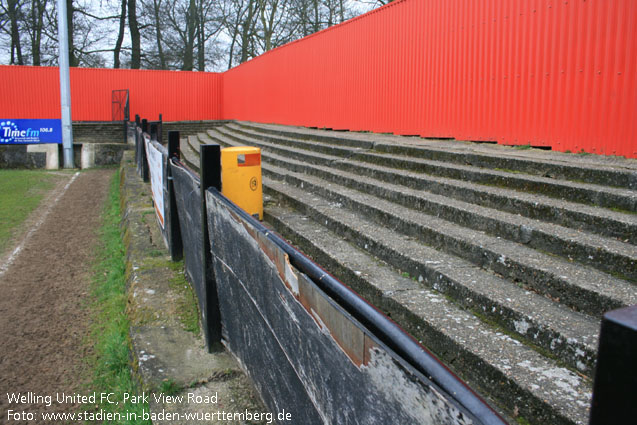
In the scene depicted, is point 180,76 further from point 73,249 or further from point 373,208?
point 373,208

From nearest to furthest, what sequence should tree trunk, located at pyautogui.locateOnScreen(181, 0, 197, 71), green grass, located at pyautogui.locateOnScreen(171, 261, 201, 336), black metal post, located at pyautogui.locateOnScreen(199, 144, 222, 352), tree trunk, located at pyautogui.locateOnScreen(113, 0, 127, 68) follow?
black metal post, located at pyautogui.locateOnScreen(199, 144, 222, 352) → green grass, located at pyautogui.locateOnScreen(171, 261, 201, 336) → tree trunk, located at pyautogui.locateOnScreen(113, 0, 127, 68) → tree trunk, located at pyautogui.locateOnScreen(181, 0, 197, 71)

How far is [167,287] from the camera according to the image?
4.48 metres

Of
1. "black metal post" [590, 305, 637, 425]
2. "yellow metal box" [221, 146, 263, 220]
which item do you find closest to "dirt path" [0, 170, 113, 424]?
"yellow metal box" [221, 146, 263, 220]

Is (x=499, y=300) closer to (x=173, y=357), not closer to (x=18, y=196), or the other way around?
(x=173, y=357)

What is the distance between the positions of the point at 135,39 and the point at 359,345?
119 ft

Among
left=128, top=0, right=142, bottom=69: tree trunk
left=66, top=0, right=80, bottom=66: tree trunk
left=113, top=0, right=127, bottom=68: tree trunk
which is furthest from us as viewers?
left=113, top=0, right=127, bottom=68: tree trunk

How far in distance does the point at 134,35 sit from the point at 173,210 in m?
32.7

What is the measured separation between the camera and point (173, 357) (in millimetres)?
3289

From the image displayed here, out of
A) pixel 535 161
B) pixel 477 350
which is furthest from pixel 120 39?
pixel 477 350

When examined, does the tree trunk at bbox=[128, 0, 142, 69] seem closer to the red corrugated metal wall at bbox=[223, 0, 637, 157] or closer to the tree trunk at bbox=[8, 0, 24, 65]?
the tree trunk at bbox=[8, 0, 24, 65]

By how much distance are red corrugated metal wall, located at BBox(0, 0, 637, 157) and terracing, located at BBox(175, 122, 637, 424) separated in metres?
0.44

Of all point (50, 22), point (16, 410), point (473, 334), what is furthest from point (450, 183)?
point (50, 22)

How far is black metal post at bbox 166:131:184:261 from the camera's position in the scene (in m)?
4.78

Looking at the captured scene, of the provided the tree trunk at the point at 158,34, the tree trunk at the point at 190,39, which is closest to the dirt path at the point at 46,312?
the tree trunk at the point at 158,34
